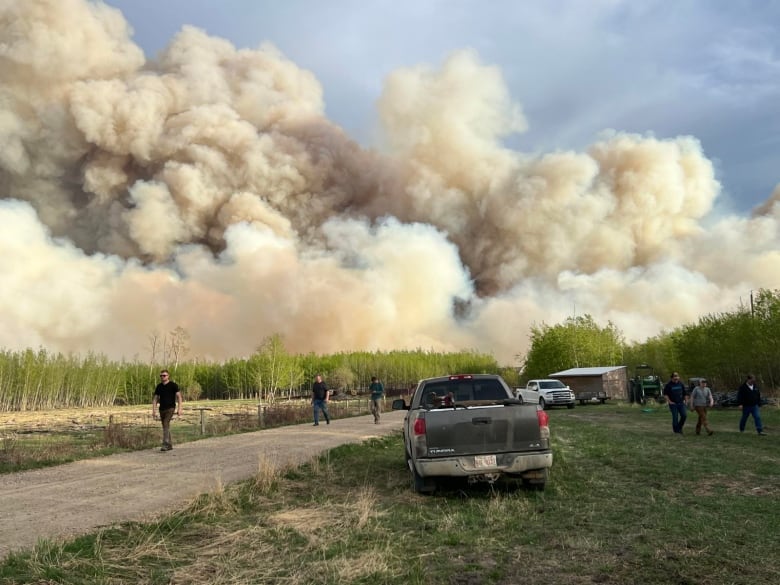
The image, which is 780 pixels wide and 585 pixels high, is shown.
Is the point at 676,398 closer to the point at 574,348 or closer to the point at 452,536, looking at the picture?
the point at 452,536

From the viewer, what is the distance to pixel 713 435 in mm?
16609

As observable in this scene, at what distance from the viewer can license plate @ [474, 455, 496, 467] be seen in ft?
26.7

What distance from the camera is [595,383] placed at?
156 ft

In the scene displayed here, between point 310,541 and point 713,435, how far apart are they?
46.5 feet

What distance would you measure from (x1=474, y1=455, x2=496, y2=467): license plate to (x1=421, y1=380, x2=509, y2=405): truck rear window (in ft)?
6.80

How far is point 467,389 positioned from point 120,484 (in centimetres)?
579

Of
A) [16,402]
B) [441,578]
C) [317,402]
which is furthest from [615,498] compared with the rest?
[16,402]

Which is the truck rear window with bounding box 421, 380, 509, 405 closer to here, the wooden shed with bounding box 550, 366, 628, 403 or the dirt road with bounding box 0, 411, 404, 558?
the dirt road with bounding box 0, 411, 404, 558

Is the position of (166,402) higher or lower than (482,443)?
higher

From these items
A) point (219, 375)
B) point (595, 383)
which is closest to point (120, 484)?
point (595, 383)

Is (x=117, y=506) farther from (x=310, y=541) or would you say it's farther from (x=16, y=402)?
(x=16, y=402)

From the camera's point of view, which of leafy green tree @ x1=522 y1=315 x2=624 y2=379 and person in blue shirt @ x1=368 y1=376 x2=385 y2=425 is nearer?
person in blue shirt @ x1=368 y1=376 x2=385 y2=425

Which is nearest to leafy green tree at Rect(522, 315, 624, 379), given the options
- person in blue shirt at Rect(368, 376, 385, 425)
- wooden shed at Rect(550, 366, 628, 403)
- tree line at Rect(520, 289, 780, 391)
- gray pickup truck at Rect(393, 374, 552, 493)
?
tree line at Rect(520, 289, 780, 391)

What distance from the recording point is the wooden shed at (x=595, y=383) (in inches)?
1823
